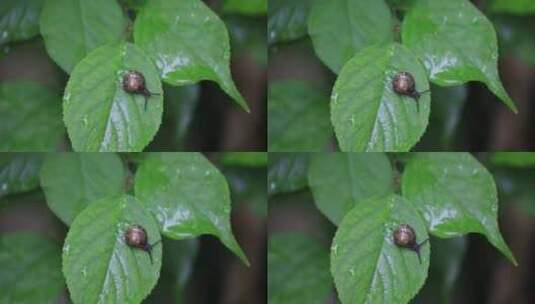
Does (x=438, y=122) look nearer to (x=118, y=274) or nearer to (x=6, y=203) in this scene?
(x=118, y=274)

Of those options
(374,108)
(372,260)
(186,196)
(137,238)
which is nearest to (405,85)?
(374,108)

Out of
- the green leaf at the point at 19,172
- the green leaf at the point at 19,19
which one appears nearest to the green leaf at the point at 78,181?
the green leaf at the point at 19,172

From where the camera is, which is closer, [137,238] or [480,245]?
[137,238]

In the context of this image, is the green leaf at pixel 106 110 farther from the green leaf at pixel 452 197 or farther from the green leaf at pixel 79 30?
the green leaf at pixel 452 197

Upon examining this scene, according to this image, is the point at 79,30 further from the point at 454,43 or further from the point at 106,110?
the point at 454,43

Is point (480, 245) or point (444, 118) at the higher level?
point (444, 118)

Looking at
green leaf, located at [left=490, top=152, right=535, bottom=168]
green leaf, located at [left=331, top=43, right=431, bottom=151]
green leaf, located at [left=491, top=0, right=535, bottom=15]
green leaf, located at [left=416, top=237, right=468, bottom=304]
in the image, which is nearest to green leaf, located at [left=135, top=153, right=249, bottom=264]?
green leaf, located at [left=331, top=43, right=431, bottom=151]
